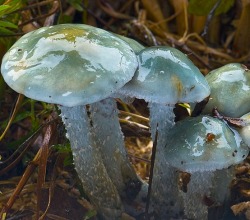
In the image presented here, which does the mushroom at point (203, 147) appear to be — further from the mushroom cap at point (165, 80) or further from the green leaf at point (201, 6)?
the green leaf at point (201, 6)

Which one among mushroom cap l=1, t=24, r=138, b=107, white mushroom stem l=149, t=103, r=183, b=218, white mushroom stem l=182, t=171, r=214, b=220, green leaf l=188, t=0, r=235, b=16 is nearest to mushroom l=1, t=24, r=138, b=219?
mushroom cap l=1, t=24, r=138, b=107

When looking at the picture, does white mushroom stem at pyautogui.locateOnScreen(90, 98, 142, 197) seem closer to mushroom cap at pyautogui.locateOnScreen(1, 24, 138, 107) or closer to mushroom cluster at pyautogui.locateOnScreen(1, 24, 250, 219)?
mushroom cluster at pyautogui.locateOnScreen(1, 24, 250, 219)

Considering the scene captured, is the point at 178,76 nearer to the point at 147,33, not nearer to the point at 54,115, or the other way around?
the point at 54,115

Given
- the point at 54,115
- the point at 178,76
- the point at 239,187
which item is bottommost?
the point at 239,187

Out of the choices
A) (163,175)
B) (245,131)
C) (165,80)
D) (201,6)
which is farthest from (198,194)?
(201,6)

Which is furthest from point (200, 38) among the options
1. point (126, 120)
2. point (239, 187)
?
point (239, 187)

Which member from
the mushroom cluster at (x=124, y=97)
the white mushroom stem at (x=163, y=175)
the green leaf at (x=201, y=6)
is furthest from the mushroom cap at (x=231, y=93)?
the green leaf at (x=201, y=6)

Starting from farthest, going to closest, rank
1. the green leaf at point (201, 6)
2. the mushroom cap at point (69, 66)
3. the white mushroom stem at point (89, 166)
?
the green leaf at point (201, 6) < the white mushroom stem at point (89, 166) < the mushroom cap at point (69, 66)
